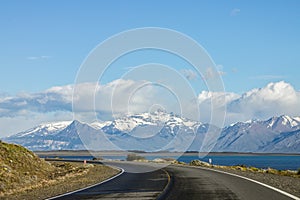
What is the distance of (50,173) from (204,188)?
73.5 ft

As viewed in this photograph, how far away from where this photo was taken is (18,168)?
3656 centimetres

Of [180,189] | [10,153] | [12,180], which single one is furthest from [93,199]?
[10,153]

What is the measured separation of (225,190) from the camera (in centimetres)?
2091

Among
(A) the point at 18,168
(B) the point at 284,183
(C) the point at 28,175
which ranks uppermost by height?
(B) the point at 284,183

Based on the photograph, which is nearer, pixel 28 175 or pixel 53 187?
pixel 53 187

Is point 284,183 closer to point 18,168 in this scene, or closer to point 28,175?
point 28,175

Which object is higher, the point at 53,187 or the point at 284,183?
the point at 284,183

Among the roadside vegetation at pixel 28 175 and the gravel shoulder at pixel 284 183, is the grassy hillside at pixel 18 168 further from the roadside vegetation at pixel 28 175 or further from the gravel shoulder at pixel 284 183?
the gravel shoulder at pixel 284 183

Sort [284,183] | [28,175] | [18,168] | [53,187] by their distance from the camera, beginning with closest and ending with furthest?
[284,183] < [53,187] < [28,175] < [18,168]

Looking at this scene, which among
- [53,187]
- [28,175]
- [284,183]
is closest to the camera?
[284,183]

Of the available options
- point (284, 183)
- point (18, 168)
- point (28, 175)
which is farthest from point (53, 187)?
point (284, 183)

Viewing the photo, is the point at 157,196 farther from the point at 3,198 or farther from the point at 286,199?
the point at 3,198

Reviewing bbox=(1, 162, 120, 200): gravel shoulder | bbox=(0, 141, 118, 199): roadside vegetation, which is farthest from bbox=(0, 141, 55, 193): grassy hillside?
bbox=(1, 162, 120, 200): gravel shoulder

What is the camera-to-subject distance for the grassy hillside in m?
31.1
